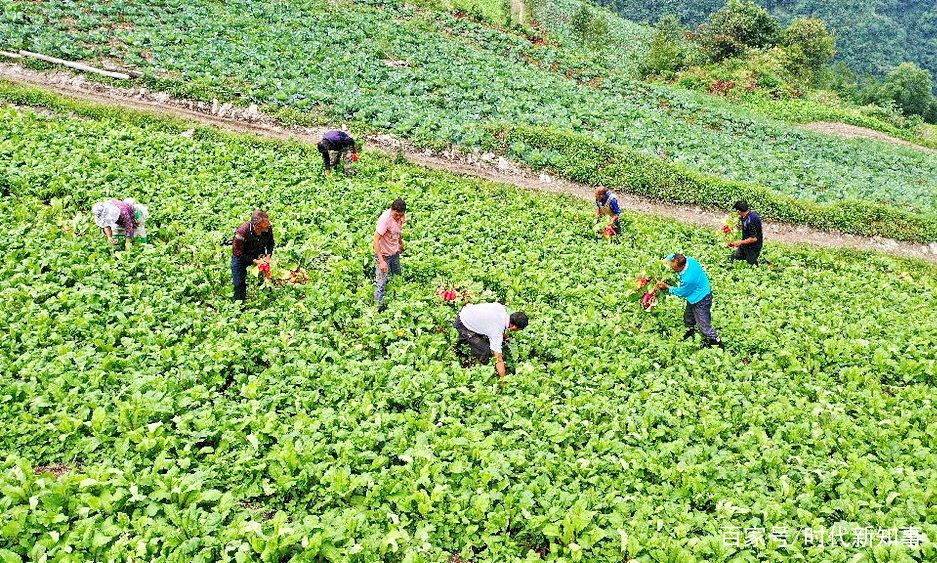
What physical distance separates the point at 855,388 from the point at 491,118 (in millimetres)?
18811

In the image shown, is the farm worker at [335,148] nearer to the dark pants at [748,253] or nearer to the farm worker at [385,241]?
the farm worker at [385,241]

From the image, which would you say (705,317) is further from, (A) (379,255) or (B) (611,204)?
(A) (379,255)

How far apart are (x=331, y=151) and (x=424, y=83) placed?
40.9ft

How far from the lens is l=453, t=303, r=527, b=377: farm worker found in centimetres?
927

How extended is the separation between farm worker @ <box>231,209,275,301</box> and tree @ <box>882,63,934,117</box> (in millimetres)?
88035

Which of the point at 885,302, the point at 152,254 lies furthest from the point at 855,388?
the point at 152,254

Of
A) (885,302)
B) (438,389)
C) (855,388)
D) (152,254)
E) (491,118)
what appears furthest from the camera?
(491,118)

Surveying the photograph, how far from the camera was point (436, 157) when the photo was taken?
22.4 m

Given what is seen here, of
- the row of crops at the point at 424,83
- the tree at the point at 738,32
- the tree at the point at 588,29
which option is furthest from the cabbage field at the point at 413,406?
the tree at the point at 738,32

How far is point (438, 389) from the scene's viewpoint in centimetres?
877

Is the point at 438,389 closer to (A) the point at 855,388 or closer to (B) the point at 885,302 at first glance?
(A) the point at 855,388

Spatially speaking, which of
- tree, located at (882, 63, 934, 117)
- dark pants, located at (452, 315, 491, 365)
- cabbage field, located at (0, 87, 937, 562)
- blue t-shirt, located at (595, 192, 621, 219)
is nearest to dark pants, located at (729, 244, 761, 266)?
cabbage field, located at (0, 87, 937, 562)

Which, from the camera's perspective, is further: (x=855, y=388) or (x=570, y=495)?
(x=855, y=388)

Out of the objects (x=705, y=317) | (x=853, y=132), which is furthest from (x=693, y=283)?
(x=853, y=132)
